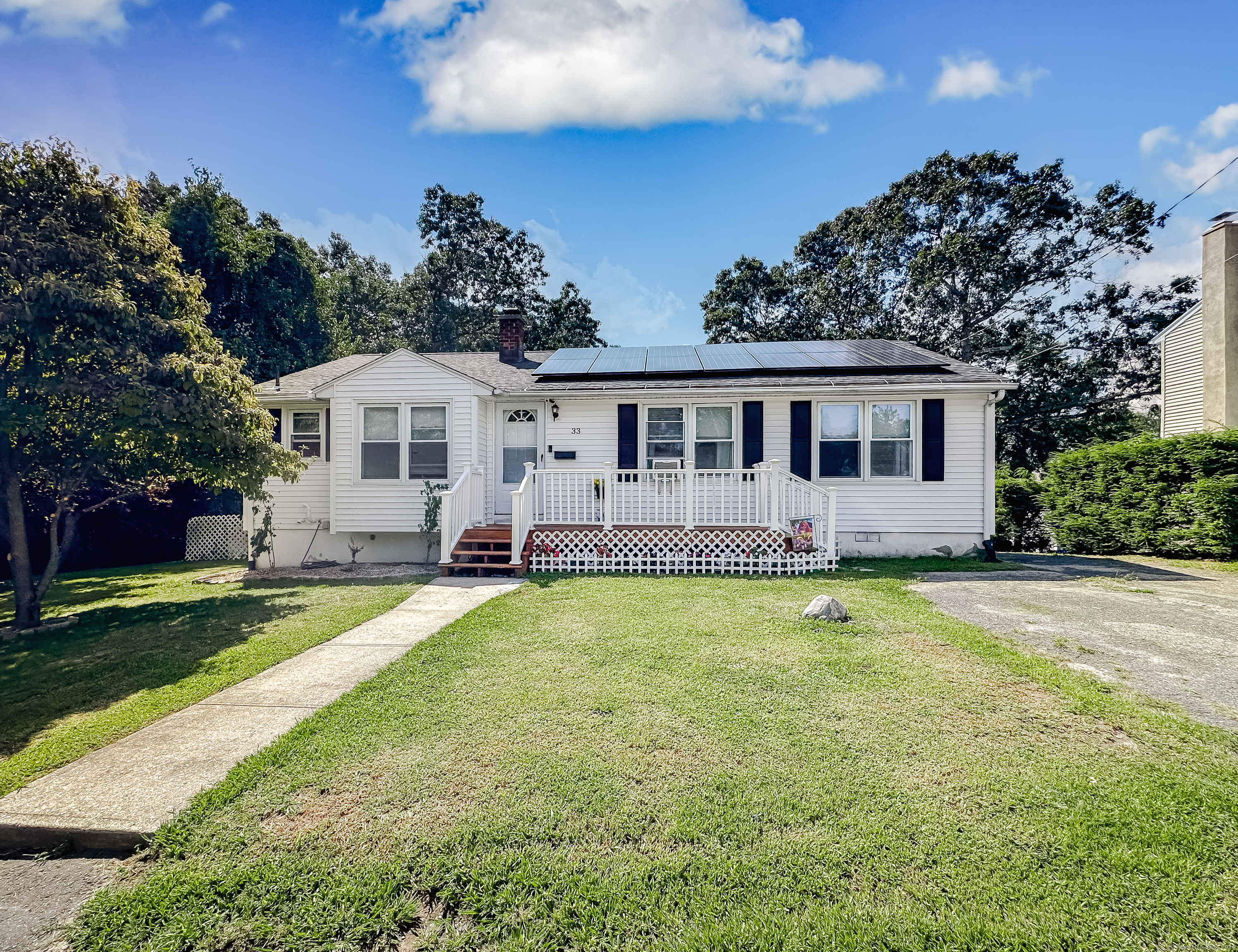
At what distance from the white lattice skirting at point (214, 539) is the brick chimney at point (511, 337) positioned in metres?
8.31

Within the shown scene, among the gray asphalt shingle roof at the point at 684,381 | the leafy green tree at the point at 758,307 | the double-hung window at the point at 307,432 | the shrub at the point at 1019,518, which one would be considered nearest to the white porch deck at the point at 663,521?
the gray asphalt shingle roof at the point at 684,381

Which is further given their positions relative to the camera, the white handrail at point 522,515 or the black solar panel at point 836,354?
the black solar panel at point 836,354

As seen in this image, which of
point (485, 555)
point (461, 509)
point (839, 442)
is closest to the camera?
point (485, 555)

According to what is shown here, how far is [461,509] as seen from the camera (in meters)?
9.81

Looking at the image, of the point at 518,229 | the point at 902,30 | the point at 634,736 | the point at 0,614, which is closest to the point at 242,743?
Result: the point at 634,736

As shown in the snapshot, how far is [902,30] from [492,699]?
12.2 m

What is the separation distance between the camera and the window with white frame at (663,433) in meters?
11.3

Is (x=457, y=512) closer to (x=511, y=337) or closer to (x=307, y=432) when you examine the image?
(x=307, y=432)

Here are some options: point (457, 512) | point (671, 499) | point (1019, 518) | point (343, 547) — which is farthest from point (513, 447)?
point (1019, 518)

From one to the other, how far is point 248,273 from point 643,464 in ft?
58.8

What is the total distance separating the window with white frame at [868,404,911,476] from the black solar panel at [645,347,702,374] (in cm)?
370

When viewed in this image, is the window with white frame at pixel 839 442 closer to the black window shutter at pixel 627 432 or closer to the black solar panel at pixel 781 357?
the black solar panel at pixel 781 357

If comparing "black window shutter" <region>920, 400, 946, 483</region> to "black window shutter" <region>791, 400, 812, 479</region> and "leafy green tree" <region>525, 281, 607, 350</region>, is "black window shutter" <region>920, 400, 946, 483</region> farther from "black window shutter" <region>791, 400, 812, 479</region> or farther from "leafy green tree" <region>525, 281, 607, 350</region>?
"leafy green tree" <region>525, 281, 607, 350</region>

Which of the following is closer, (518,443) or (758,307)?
(518,443)
